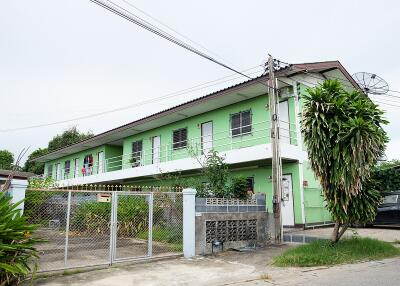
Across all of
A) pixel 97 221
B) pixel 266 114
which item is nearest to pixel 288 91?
pixel 266 114

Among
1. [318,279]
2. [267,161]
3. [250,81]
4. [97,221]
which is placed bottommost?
[318,279]

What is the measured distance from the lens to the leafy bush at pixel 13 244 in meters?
5.98

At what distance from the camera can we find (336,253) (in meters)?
9.04

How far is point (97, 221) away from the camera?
11297mm

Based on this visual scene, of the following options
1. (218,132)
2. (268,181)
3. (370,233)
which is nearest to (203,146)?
(218,132)

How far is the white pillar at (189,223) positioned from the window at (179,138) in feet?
33.7

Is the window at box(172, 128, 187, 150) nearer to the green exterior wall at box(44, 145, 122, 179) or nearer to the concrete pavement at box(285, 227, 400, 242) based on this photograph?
the green exterior wall at box(44, 145, 122, 179)

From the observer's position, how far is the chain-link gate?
8070 millimetres

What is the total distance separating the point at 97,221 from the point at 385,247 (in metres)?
8.74

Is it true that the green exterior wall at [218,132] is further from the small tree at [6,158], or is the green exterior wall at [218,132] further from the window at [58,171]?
the small tree at [6,158]

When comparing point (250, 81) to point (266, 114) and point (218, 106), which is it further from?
point (218, 106)

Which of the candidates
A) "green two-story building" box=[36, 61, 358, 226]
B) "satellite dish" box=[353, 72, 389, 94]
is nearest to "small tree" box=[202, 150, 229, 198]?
"green two-story building" box=[36, 61, 358, 226]

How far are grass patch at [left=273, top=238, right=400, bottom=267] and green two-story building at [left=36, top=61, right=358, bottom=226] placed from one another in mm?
3940

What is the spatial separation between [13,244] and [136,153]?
738 inches
